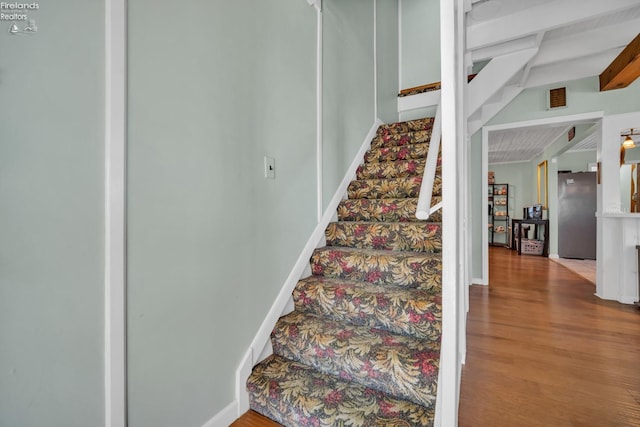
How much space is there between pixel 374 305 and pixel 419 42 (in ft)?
12.5

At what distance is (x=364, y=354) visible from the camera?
1310 mm

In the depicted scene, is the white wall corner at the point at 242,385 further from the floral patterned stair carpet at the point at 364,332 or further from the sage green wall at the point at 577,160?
the sage green wall at the point at 577,160

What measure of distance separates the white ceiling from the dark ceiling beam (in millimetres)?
198

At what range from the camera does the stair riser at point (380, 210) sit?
2.14 meters

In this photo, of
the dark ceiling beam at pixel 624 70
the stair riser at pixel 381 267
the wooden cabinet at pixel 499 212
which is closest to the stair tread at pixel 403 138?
the stair riser at pixel 381 267

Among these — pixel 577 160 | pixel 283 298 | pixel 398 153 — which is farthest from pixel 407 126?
pixel 577 160

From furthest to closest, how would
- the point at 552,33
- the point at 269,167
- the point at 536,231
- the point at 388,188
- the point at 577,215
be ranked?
the point at 536,231
the point at 577,215
the point at 552,33
the point at 388,188
the point at 269,167

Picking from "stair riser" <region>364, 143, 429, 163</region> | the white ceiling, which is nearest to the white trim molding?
"stair riser" <region>364, 143, 429, 163</region>

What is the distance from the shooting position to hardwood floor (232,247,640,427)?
135cm

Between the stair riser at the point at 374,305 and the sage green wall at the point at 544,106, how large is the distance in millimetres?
3057

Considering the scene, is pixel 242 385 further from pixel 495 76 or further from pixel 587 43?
pixel 587 43

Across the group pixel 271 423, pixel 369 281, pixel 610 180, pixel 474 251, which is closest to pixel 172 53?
pixel 369 281

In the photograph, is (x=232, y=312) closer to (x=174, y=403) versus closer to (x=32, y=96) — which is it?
(x=174, y=403)

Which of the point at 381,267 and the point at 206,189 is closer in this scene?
the point at 206,189
